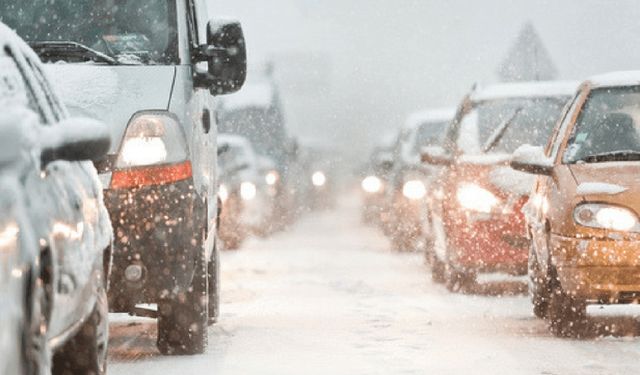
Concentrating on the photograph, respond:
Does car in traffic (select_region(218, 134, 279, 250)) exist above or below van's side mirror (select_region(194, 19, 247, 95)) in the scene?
below

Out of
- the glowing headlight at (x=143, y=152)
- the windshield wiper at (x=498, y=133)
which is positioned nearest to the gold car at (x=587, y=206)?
the glowing headlight at (x=143, y=152)

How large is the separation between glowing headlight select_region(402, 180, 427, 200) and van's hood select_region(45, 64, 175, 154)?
11160 mm

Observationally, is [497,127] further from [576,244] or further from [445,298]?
[576,244]

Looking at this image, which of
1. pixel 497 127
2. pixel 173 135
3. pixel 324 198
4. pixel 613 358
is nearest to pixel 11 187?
pixel 173 135

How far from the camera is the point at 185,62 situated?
9.65 meters

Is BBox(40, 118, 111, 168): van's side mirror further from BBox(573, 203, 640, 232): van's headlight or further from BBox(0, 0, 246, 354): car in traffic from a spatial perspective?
BBox(573, 203, 640, 232): van's headlight

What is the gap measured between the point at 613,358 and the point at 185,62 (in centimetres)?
281

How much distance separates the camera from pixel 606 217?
10320mm

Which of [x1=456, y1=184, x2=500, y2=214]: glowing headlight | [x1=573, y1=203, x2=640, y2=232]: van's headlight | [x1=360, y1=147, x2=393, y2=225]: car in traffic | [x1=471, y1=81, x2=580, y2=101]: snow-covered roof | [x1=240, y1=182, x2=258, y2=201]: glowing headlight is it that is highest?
[x1=471, y1=81, x2=580, y2=101]: snow-covered roof

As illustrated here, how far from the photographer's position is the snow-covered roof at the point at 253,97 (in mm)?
32406

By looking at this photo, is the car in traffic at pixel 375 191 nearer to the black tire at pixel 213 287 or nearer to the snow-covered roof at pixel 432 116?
the snow-covered roof at pixel 432 116

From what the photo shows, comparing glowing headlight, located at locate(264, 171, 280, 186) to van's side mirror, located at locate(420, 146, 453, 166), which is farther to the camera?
glowing headlight, located at locate(264, 171, 280, 186)

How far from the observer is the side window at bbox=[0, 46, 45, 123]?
5.75m

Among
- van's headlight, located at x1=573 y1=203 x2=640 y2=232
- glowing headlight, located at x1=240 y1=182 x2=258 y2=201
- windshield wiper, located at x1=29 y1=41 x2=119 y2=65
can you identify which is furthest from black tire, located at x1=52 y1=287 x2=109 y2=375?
glowing headlight, located at x1=240 y1=182 x2=258 y2=201
